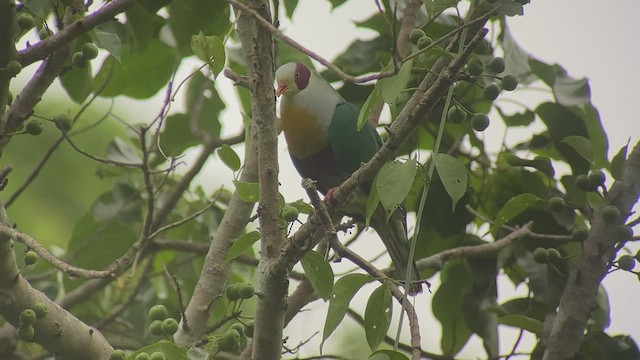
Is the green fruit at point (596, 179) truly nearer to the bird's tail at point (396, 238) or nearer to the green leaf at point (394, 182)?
the bird's tail at point (396, 238)

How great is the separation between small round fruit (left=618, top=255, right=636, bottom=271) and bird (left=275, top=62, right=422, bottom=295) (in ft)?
2.81

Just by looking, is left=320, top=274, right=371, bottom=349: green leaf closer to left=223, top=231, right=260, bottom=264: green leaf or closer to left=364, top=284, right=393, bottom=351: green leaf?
left=364, top=284, right=393, bottom=351: green leaf

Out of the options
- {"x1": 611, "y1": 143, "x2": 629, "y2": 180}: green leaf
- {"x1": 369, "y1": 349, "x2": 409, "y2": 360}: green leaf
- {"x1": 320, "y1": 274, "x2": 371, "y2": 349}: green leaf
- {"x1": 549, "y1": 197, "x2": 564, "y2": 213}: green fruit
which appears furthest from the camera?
{"x1": 549, "y1": 197, "x2": 564, "y2": 213}: green fruit

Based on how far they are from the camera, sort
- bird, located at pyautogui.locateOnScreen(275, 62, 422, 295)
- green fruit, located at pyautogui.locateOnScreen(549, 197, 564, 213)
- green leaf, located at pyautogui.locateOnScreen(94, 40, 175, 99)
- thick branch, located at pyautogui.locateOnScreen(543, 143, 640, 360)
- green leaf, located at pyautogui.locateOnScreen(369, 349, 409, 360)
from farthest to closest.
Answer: bird, located at pyautogui.locateOnScreen(275, 62, 422, 295), green leaf, located at pyautogui.locateOnScreen(94, 40, 175, 99), green fruit, located at pyautogui.locateOnScreen(549, 197, 564, 213), thick branch, located at pyautogui.locateOnScreen(543, 143, 640, 360), green leaf, located at pyautogui.locateOnScreen(369, 349, 409, 360)

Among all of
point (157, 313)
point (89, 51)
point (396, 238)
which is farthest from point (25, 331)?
point (396, 238)

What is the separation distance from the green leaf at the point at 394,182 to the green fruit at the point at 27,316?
0.92 meters

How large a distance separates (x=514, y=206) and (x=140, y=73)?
1346 mm

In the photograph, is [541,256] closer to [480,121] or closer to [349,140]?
[480,121]

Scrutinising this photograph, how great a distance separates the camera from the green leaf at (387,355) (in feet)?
5.65

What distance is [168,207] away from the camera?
10.7 feet

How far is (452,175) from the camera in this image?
1.75 meters

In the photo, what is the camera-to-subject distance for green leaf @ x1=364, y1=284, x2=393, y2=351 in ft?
6.48

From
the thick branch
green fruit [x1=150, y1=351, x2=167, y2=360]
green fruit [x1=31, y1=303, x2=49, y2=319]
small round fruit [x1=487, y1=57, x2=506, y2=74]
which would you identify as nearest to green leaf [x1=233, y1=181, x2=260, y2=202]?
green fruit [x1=150, y1=351, x2=167, y2=360]

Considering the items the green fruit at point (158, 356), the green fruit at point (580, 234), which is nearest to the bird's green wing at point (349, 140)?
the green fruit at point (580, 234)
